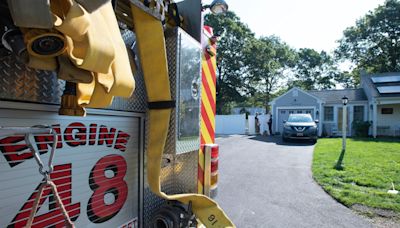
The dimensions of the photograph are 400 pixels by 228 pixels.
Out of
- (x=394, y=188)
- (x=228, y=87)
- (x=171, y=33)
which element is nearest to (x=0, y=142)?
(x=171, y=33)

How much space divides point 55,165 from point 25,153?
0.59ft

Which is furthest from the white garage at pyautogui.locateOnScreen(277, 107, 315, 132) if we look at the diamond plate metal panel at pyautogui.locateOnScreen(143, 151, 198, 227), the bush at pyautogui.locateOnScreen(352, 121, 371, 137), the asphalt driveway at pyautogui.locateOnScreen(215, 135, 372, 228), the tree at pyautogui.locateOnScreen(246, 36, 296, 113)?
the diamond plate metal panel at pyautogui.locateOnScreen(143, 151, 198, 227)

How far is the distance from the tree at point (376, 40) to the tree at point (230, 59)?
15.5 metres

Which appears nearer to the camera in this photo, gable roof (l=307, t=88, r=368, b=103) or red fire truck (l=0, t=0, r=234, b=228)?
red fire truck (l=0, t=0, r=234, b=228)

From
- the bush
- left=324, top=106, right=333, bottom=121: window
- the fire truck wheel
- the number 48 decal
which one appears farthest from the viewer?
left=324, top=106, right=333, bottom=121: window

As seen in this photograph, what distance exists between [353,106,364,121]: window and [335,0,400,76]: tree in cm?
1571

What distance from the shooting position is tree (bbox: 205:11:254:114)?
36438 millimetres

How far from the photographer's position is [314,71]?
168 feet

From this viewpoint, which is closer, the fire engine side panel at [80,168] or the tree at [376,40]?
the fire engine side panel at [80,168]

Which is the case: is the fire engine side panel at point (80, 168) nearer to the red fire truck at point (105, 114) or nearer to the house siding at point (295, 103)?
the red fire truck at point (105, 114)

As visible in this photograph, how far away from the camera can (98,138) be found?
6.03ft

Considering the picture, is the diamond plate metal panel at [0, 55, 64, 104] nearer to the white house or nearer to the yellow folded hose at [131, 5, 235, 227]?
the yellow folded hose at [131, 5, 235, 227]

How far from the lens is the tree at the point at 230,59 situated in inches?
1435

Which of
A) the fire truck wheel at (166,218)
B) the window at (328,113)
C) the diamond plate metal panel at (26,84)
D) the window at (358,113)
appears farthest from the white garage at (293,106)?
the diamond plate metal panel at (26,84)
